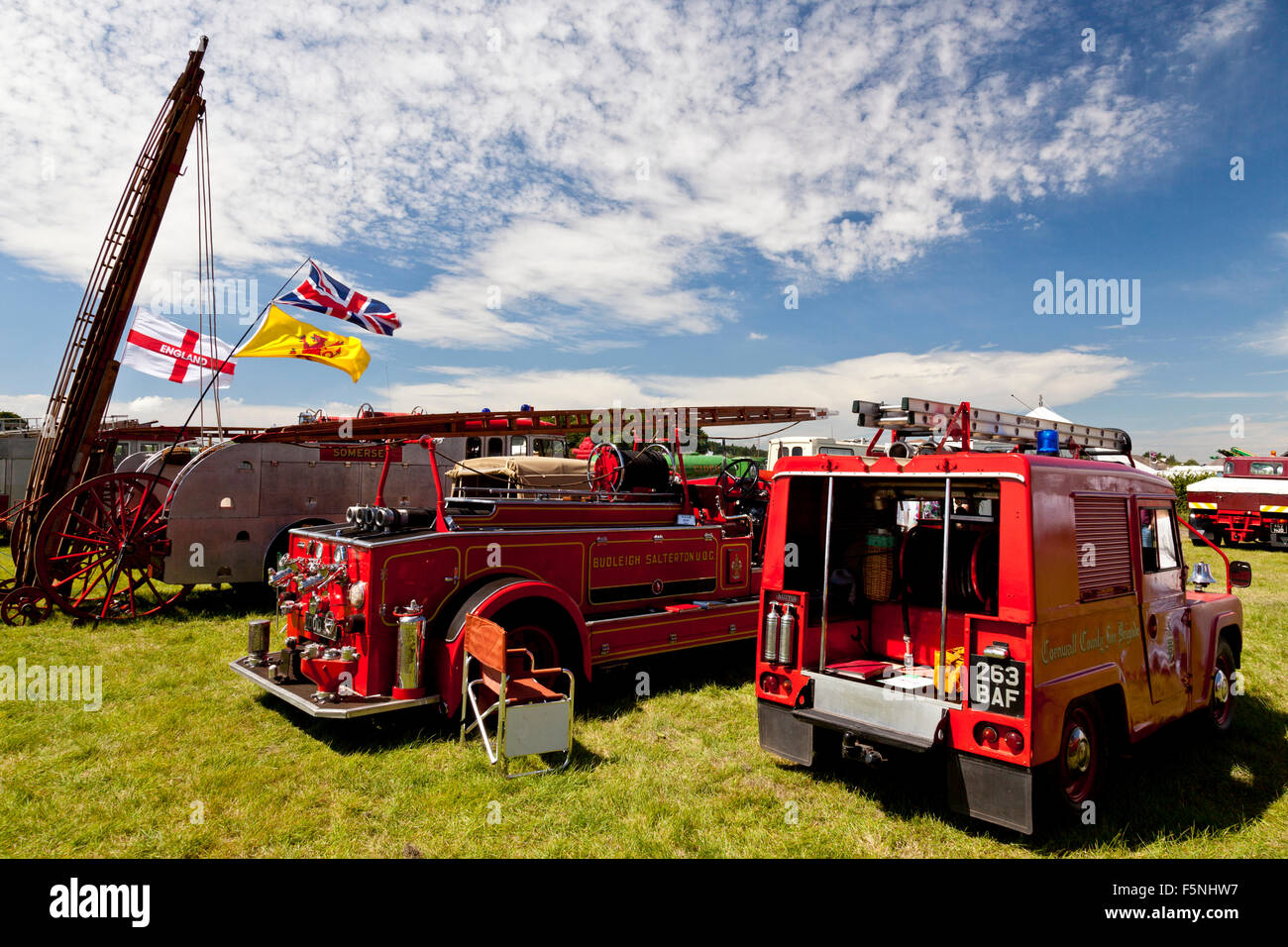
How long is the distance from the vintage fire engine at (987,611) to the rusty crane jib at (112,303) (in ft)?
33.2

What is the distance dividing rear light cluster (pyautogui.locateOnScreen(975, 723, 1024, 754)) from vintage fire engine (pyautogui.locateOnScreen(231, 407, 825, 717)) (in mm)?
3284

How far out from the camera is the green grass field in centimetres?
407

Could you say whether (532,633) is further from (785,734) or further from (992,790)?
(992,790)

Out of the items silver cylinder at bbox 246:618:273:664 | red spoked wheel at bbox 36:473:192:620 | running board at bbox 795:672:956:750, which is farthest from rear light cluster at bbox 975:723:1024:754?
red spoked wheel at bbox 36:473:192:620

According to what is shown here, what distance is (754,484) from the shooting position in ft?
29.3

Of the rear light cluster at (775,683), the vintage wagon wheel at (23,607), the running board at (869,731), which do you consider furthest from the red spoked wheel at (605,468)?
the vintage wagon wheel at (23,607)

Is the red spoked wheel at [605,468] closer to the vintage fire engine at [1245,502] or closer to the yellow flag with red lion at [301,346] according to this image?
the yellow flag with red lion at [301,346]

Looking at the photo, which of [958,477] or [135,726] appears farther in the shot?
[135,726]

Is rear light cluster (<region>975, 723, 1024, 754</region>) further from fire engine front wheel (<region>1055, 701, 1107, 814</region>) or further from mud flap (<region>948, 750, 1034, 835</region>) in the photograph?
fire engine front wheel (<region>1055, 701, 1107, 814</region>)

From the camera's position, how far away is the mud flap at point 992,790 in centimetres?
369

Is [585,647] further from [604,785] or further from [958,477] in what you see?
[958,477]
